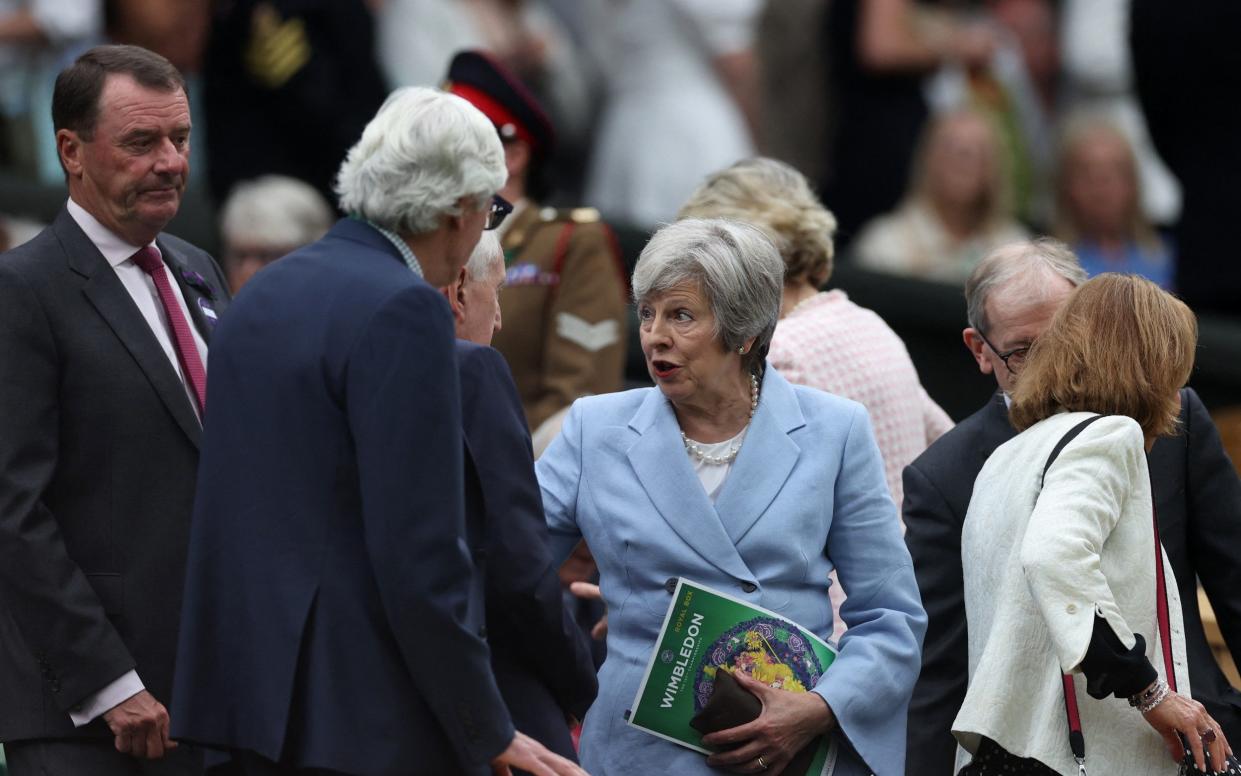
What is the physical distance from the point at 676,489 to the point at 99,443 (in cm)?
105

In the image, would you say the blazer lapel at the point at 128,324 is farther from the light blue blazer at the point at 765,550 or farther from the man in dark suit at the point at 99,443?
the light blue blazer at the point at 765,550

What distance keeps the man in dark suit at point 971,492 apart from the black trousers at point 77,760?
4.77 feet

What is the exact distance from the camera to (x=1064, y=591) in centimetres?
396

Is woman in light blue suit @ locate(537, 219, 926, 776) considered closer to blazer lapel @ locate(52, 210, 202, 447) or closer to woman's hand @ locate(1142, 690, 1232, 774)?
woman's hand @ locate(1142, 690, 1232, 774)

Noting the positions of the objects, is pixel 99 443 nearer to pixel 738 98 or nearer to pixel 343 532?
pixel 343 532

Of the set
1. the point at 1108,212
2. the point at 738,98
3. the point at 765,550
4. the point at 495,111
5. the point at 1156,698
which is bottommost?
the point at 1108,212

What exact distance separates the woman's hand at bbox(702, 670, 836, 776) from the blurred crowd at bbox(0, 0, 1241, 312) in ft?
13.8

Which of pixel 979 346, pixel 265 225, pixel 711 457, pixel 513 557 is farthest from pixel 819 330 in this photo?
pixel 265 225

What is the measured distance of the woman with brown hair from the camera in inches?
157

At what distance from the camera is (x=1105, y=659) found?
396 cm

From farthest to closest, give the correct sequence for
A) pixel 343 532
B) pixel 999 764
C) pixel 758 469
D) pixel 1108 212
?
pixel 1108 212, pixel 758 469, pixel 999 764, pixel 343 532

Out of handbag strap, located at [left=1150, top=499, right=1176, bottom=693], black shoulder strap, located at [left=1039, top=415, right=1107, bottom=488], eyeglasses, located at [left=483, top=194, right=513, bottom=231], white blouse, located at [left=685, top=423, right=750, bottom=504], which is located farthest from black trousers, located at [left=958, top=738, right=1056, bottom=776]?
eyeglasses, located at [left=483, top=194, right=513, bottom=231]

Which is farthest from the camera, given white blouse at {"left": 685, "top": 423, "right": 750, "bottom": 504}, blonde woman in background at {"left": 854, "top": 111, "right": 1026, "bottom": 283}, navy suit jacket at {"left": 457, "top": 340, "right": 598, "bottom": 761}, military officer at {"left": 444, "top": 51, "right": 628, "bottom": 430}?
blonde woman in background at {"left": 854, "top": 111, "right": 1026, "bottom": 283}

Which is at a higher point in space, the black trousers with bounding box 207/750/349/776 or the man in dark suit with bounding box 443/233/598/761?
the man in dark suit with bounding box 443/233/598/761
